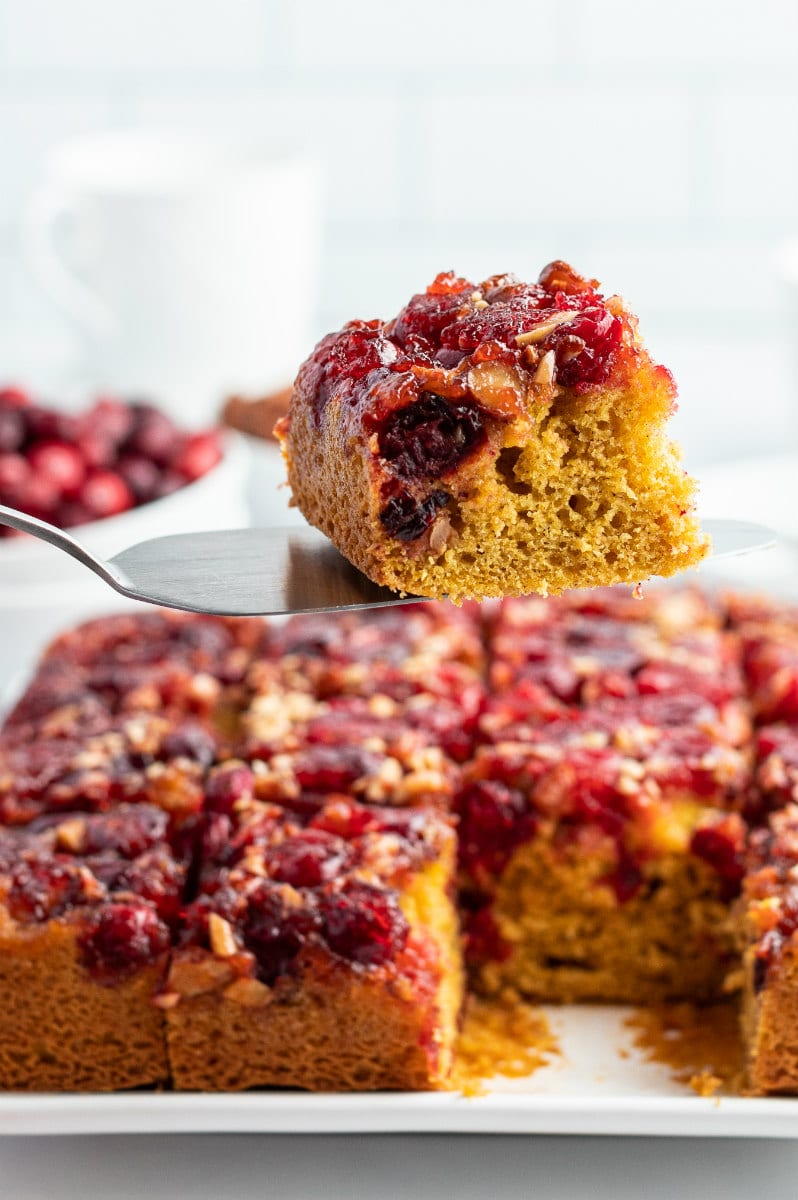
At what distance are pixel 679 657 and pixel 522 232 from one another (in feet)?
14.1

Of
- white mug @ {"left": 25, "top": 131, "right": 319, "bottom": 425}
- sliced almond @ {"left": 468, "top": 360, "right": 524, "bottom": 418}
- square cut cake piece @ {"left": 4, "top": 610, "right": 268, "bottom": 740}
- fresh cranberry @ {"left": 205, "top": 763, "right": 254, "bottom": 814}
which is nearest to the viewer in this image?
sliced almond @ {"left": 468, "top": 360, "right": 524, "bottom": 418}

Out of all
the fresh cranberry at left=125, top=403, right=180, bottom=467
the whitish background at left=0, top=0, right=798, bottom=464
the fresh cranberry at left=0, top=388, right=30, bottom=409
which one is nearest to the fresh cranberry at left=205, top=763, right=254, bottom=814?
the fresh cranberry at left=125, top=403, right=180, bottom=467

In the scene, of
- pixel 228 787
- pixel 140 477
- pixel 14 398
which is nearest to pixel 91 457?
pixel 140 477

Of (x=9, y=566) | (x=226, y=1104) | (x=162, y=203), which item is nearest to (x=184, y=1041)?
(x=226, y=1104)

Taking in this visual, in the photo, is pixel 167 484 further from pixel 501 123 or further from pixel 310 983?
pixel 501 123

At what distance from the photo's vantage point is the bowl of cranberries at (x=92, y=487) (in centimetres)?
407

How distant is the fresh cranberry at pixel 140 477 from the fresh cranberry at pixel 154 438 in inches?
2.2

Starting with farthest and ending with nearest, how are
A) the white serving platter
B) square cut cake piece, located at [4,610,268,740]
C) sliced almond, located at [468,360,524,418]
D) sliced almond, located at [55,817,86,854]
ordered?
square cut cake piece, located at [4,610,268,740] → sliced almond, located at [55,817,86,854] → the white serving platter → sliced almond, located at [468,360,524,418]

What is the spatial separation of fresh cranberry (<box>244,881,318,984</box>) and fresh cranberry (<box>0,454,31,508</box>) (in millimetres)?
1979

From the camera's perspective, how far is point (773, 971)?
8.48ft

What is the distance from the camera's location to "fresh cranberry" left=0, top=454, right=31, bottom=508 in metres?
4.28

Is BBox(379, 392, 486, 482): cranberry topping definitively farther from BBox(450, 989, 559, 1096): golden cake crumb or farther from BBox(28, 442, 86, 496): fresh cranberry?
BBox(28, 442, 86, 496): fresh cranberry

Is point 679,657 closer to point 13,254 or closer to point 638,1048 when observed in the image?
point 638,1048

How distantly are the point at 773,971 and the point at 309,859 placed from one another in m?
0.84
